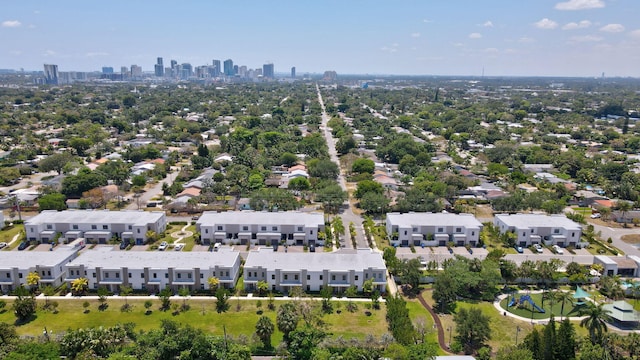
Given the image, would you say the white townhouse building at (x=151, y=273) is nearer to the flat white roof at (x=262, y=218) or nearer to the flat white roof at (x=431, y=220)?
the flat white roof at (x=262, y=218)

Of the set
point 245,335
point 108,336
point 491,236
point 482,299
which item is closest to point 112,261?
point 108,336

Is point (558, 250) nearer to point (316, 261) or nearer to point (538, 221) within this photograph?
point (538, 221)

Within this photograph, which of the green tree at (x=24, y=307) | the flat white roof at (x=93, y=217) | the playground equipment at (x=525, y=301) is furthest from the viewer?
the flat white roof at (x=93, y=217)

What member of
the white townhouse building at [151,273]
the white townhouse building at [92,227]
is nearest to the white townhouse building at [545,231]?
the white townhouse building at [151,273]

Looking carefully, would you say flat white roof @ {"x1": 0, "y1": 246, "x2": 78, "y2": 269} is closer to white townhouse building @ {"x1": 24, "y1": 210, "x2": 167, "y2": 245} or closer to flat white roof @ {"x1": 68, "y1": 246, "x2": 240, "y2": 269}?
flat white roof @ {"x1": 68, "y1": 246, "x2": 240, "y2": 269}

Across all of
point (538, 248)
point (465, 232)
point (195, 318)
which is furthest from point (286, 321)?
point (538, 248)

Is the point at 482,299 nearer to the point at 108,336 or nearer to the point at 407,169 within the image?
the point at 108,336
